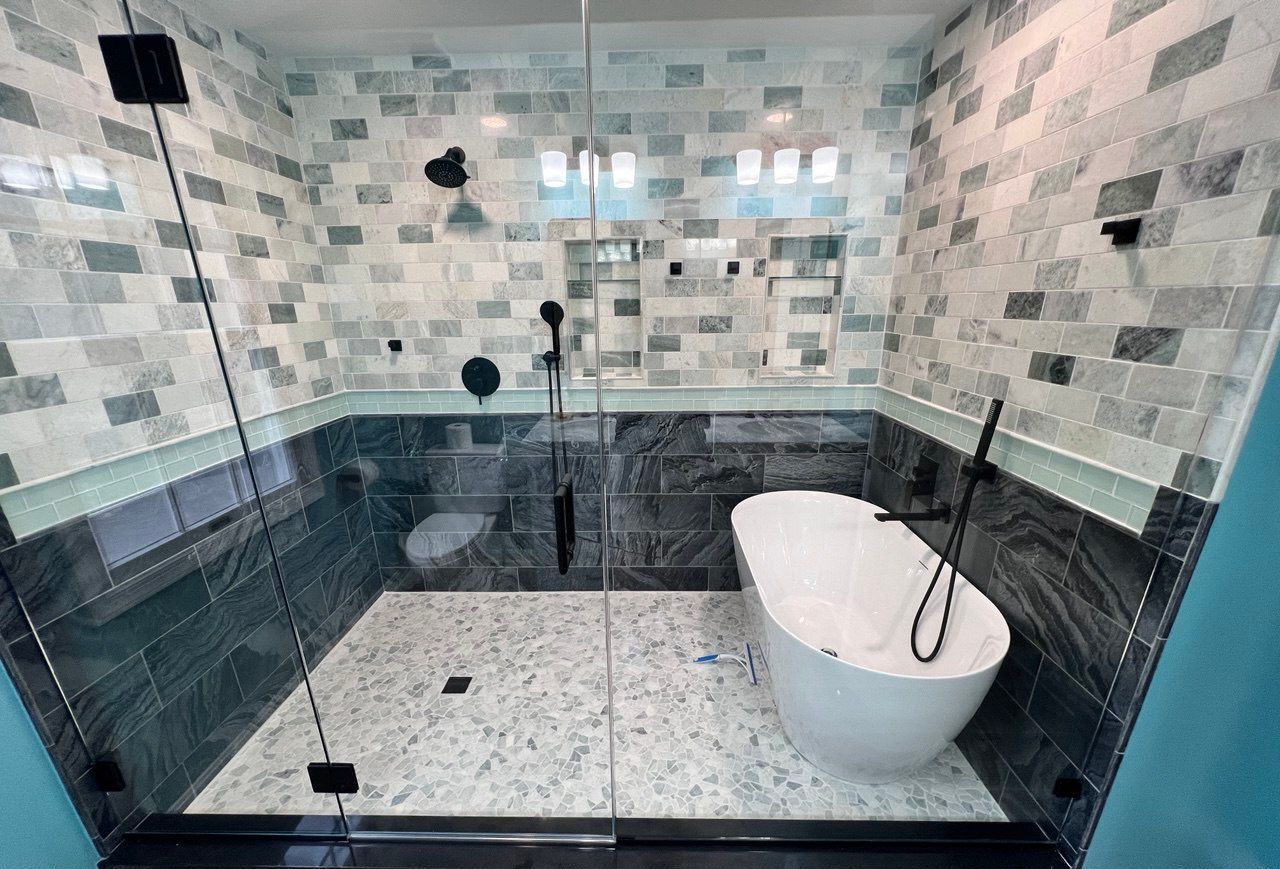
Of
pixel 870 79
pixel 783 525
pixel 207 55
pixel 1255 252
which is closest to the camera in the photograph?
pixel 1255 252

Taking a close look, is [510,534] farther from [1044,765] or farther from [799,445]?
[1044,765]

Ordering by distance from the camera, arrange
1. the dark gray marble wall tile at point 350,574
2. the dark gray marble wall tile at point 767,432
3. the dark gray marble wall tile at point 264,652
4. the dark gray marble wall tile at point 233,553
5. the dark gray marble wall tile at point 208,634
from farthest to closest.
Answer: the dark gray marble wall tile at point 767,432
the dark gray marble wall tile at point 350,574
the dark gray marble wall tile at point 264,652
the dark gray marble wall tile at point 233,553
the dark gray marble wall tile at point 208,634

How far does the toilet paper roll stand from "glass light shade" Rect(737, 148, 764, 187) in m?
1.83

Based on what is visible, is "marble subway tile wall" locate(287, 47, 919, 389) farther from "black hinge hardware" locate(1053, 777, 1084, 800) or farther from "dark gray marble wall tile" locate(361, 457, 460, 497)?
"black hinge hardware" locate(1053, 777, 1084, 800)

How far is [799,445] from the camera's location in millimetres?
2283

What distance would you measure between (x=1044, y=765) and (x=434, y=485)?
2.61m

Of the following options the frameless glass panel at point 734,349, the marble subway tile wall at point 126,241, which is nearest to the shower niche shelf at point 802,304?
the frameless glass panel at point 734,349

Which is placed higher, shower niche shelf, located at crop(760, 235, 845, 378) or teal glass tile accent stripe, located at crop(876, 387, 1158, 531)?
shower niche shelf, located at crop(760, 235, 845, 378)

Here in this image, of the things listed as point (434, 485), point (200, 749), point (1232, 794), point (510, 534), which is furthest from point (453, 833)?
point (1232, 794)

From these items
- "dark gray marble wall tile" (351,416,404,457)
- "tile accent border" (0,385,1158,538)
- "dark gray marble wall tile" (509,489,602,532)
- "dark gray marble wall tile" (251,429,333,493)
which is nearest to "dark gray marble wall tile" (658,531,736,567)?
"dark gray marble wall tile" (509,489,602,532)

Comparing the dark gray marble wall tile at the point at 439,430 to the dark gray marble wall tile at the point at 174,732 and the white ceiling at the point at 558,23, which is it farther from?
the white ceiling at the point at 558,23

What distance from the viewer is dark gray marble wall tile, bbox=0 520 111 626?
1.10 m

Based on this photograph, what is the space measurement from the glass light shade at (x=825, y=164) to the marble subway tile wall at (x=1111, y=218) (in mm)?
413

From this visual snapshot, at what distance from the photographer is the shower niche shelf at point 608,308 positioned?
202 cm
